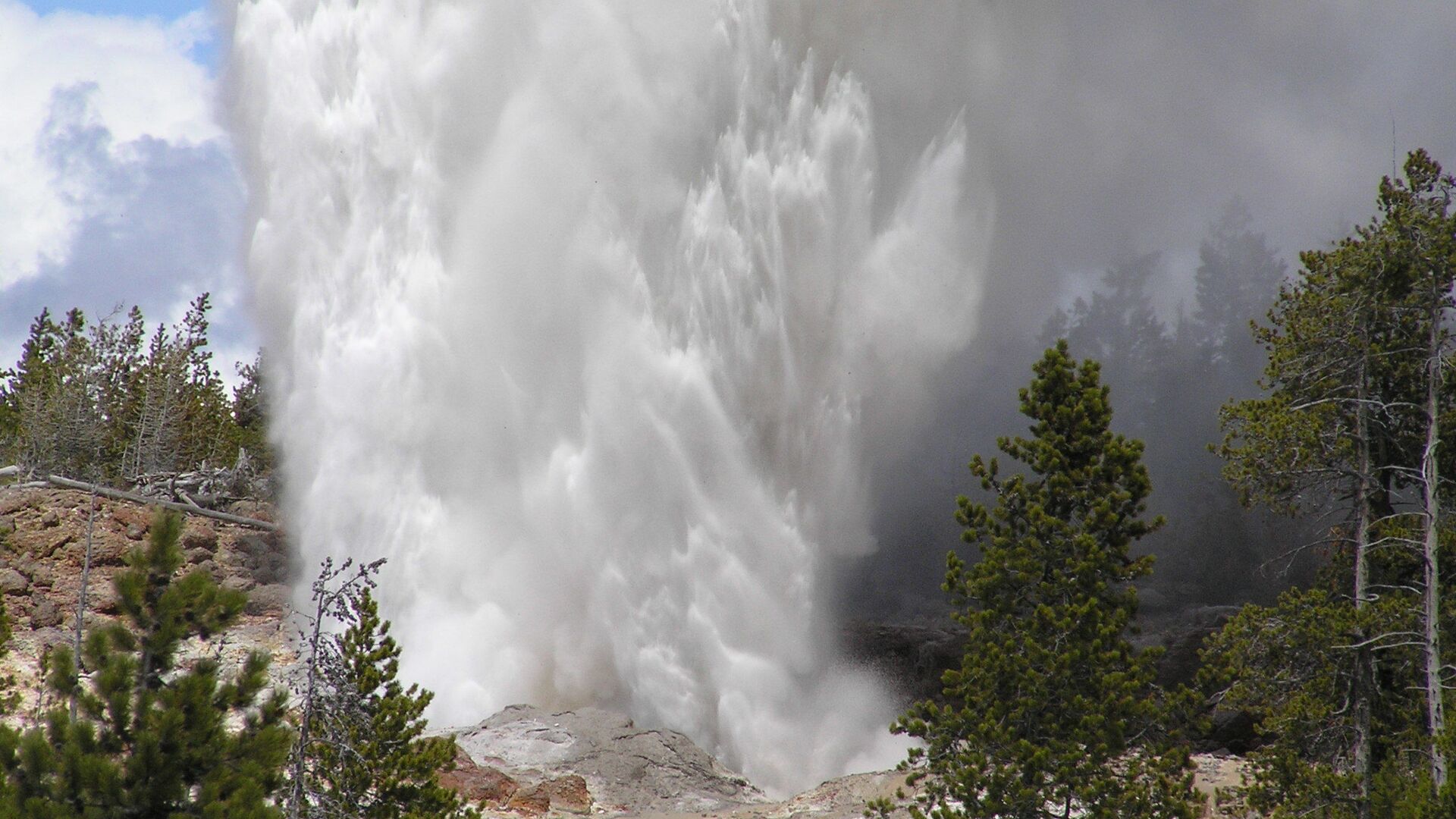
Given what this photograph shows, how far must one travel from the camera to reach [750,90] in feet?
86.0

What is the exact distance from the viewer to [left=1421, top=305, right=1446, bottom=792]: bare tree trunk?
12.5 meters

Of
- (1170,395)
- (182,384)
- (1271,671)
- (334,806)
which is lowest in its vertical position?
(334,806)

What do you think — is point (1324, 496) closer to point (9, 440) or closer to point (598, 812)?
point (598, 812)

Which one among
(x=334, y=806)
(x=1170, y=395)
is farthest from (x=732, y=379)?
(x=1170, y=395)

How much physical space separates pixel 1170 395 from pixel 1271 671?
39.9m

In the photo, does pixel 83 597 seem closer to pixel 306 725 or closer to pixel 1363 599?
pixel 306 725

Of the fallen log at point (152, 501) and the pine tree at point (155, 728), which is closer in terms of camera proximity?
the pine tree at point (155, 728)

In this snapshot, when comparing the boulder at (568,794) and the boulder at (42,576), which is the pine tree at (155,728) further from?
the boulder at (42,576)

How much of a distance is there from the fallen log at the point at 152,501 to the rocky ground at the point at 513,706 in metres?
0.25

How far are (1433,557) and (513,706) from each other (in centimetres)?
1533

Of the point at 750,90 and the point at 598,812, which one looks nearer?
the point at 598,812

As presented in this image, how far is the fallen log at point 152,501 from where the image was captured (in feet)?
106

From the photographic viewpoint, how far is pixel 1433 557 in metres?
13.3

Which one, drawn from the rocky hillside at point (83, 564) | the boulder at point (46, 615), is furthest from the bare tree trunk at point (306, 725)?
the boulder at point (46, 615)
